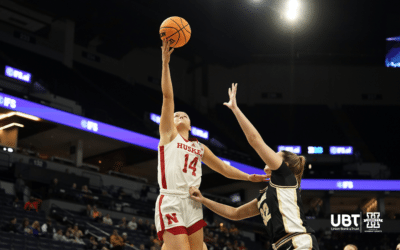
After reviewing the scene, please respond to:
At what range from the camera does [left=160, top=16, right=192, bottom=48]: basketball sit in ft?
17.3

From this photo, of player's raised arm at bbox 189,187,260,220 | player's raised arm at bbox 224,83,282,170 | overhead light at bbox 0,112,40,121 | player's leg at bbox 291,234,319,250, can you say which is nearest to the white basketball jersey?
player's raised arm at bbox 189,187,260,220

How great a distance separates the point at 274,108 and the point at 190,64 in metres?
7.17

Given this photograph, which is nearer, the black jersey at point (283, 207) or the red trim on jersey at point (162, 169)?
the black jersey at point (283, 207)

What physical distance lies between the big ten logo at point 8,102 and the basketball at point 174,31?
18543 mm

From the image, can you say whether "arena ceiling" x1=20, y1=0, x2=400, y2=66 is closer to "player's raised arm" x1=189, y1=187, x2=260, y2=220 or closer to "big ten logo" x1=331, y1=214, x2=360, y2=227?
"big ten logo" x1=331, y1=214, x2=360, y2=227

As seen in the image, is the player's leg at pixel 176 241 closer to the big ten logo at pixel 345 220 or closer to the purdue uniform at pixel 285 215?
the purdue uniform at pixel 285 215

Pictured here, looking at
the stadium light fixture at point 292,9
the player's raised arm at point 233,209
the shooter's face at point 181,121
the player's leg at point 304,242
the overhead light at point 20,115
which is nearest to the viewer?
the player's leg at point 304,242

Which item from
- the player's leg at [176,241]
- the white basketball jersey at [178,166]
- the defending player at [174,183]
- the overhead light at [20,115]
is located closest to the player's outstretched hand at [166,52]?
the defending player at [174,183]

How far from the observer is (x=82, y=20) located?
30016 millimetres

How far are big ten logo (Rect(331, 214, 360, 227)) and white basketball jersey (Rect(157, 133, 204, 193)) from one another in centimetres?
2741

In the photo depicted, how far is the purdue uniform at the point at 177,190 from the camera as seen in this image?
4.71 m

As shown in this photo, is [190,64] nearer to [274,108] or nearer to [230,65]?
[230,65]

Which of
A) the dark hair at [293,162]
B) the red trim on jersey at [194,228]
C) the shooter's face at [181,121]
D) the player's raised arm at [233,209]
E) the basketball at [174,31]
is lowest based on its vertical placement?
the red trim on jersey at [194,228]

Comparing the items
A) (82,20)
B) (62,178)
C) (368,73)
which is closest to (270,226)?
(62,178)
